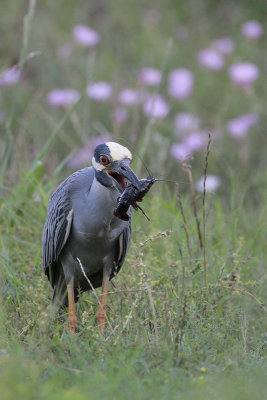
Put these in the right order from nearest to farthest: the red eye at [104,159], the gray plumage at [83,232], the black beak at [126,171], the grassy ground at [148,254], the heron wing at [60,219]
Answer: the grassy ground at [148,254]
the black beak at [126,171]
the red eye at [104,159]
the gray plumage at [83,232]
the heron wing at [60,219]

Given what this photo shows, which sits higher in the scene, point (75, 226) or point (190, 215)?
point (75, 226)

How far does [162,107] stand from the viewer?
773 centimetres

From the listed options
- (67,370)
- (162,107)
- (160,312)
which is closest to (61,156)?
(162,107)

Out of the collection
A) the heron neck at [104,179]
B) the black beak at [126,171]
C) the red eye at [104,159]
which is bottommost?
the heron neck at [104,179]

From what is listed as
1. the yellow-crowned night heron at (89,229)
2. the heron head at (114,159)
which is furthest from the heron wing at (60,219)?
the heron head at (114,159)

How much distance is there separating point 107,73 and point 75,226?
4880 mm

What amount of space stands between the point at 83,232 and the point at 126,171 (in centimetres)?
Answer: 55

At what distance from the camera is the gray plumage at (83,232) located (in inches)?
176

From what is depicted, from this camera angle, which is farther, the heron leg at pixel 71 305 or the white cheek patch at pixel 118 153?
the heron leg at pixel 71 305

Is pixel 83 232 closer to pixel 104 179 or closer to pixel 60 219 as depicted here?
pixel 60 219

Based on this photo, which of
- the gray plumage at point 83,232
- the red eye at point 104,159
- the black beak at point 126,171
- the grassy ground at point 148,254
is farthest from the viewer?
the gray plumage at point 83,232

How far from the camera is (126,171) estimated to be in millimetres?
4238

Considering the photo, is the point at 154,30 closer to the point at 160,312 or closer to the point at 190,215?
the point at 190,215

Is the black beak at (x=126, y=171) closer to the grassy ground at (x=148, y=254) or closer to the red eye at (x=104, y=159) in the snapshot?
the red eye at (x=104, y=159)
